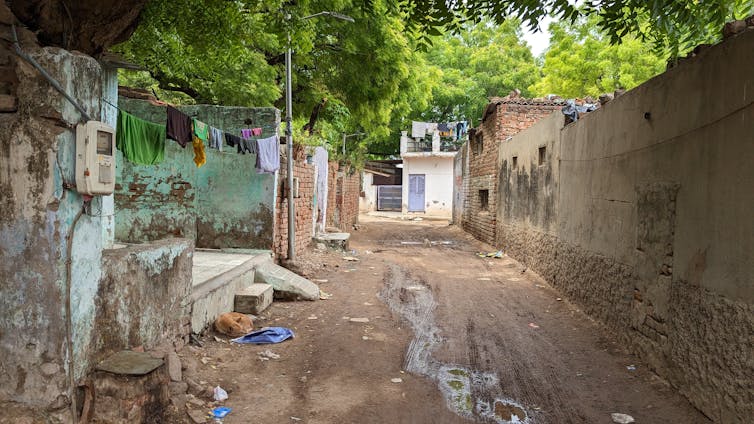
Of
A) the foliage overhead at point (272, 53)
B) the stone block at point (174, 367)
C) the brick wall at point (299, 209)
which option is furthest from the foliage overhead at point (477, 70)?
the stone block at point (174, 367)

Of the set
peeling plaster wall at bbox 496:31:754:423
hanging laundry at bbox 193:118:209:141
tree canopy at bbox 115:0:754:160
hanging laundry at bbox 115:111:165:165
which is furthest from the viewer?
hanging laundry at bbox 193:118:209:141

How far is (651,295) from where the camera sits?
5.14 m

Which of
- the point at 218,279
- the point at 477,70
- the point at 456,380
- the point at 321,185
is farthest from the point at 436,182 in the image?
the point at 456,380

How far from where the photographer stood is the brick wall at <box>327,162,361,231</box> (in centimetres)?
1744

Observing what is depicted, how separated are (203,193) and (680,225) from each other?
7.44 m

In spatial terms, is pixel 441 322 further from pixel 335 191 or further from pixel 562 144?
pixel 335 191

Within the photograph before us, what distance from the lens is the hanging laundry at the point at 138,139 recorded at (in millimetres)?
4688

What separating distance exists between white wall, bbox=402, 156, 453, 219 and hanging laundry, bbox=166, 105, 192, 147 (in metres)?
26.6

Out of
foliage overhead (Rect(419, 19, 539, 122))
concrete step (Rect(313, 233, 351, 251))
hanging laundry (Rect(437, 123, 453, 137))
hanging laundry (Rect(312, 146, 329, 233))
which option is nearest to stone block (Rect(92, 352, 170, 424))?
concrete step (Rect(313, 233, 351, 251))

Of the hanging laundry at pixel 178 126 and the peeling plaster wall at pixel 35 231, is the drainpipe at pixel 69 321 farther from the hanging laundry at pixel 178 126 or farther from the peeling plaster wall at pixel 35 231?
the hanging laundry at pixel 178 126

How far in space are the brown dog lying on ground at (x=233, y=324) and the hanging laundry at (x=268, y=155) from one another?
311 centimetres

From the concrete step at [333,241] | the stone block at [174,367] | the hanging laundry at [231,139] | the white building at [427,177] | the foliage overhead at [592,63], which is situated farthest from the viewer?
the white building at [427,177]

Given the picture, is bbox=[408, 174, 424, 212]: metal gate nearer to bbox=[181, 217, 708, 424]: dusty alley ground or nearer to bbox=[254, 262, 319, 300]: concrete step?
bbox=[181, 217, 708, 424]: dusty alley ground

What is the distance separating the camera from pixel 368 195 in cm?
3512
